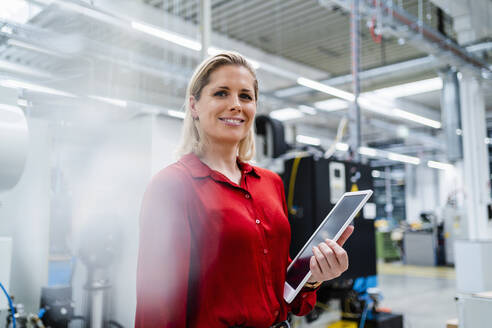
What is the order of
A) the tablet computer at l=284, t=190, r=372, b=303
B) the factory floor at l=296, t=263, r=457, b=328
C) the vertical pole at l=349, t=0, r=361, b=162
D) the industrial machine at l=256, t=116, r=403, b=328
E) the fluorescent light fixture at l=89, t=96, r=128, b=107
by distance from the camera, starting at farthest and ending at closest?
the factory floor at l=296, t=263, r=457, b=328
the vertical pole at l=349, t=0, r=361, b=162
the industrial machine at l=256, t=116, r=403, b=328
the fluorescent light fixture at l=89, t=96, r=128, b=107
the tablet computer at l=284, t=190, r=372, b=303

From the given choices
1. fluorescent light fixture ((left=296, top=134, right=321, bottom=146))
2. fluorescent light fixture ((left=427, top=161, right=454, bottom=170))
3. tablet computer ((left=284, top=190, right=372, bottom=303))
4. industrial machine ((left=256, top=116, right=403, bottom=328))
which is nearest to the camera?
tablet computer ((left=284, top=190, right=372, bottom=303))

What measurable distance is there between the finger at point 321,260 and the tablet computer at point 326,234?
0.05m

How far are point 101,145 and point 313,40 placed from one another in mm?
5628

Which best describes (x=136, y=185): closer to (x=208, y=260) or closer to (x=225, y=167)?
(x=225, y=167)

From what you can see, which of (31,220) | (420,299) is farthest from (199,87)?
(420,299)

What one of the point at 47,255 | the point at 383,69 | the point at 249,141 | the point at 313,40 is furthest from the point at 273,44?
the point at 249,141

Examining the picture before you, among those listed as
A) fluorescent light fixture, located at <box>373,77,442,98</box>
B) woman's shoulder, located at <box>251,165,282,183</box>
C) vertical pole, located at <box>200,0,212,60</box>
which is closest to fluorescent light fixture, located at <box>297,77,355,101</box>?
fluorescent light fixture, located at <box>373,77,442,98</box>

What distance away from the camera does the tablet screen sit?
1060 millimetres

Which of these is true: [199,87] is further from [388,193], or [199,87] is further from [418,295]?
[388,193]

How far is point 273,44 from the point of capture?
→ 24.3ft

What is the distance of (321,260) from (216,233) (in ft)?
0.87

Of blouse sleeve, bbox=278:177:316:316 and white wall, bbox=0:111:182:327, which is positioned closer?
blouse sleeve, bbox=278:177:316:316

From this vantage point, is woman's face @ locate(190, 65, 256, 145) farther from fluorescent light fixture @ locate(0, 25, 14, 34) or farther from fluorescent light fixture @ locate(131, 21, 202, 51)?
fluorescent light fixture @ locate(131, 21, 202, 51)

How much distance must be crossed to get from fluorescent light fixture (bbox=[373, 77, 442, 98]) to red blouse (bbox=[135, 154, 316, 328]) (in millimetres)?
8172
